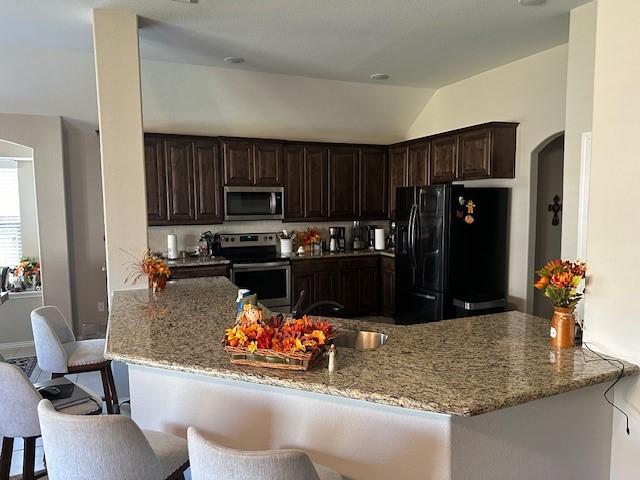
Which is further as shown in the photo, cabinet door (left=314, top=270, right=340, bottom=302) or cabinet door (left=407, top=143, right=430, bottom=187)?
cabinet door (left=314, top=270, right=340, bottom=302)

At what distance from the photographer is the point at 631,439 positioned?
1.86 meters

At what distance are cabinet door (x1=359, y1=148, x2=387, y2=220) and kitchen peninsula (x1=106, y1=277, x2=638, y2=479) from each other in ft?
13.7

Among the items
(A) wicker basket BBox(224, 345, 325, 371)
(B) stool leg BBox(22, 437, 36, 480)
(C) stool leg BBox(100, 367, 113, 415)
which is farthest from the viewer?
(C) stool leg BBox(100, 367, 113, 415)

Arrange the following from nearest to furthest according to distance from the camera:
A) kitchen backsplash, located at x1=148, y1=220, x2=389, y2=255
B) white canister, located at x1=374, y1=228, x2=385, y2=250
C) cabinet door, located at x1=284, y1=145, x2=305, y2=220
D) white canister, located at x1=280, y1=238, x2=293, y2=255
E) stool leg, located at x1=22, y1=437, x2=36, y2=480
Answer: stool leg, located at x1=22, y1=437, x2=36, y2=480
kitchen backsplash, located at x1=148, y1=220, x2=389, y2=255
cabinet door, located at x1=284, y1=145, x2=305, y2=220
white canister, located at x1=280, y1=238, x2=293, y2=255
white canister, located at x1=374, y1=228, x2=385, y2=250

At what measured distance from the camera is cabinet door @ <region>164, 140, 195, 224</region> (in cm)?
525

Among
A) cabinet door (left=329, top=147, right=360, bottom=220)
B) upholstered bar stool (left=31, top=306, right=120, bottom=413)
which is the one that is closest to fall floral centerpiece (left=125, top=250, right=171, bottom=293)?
upholstered bar stool (left=31, top=306, right=120, bottom=413)

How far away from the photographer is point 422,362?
6.08ft

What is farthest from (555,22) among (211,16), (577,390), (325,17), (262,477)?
(262,477)

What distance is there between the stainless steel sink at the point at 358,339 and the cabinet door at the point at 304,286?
323 centimetres

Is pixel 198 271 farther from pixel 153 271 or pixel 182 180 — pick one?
pixel 153 271

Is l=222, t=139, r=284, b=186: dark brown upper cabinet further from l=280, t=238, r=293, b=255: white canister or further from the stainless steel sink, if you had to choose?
the stainless steel sink

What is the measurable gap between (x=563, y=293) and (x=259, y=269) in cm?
388

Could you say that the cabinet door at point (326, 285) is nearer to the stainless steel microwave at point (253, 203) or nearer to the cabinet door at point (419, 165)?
the stainless steel microwave at point (253, 203)

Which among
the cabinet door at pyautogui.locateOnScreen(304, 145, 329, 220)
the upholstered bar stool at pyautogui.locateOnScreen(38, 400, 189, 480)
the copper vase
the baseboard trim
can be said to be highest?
the cabinet door at pyautogui.locateOnScreen(304, 145, 329, 220)
